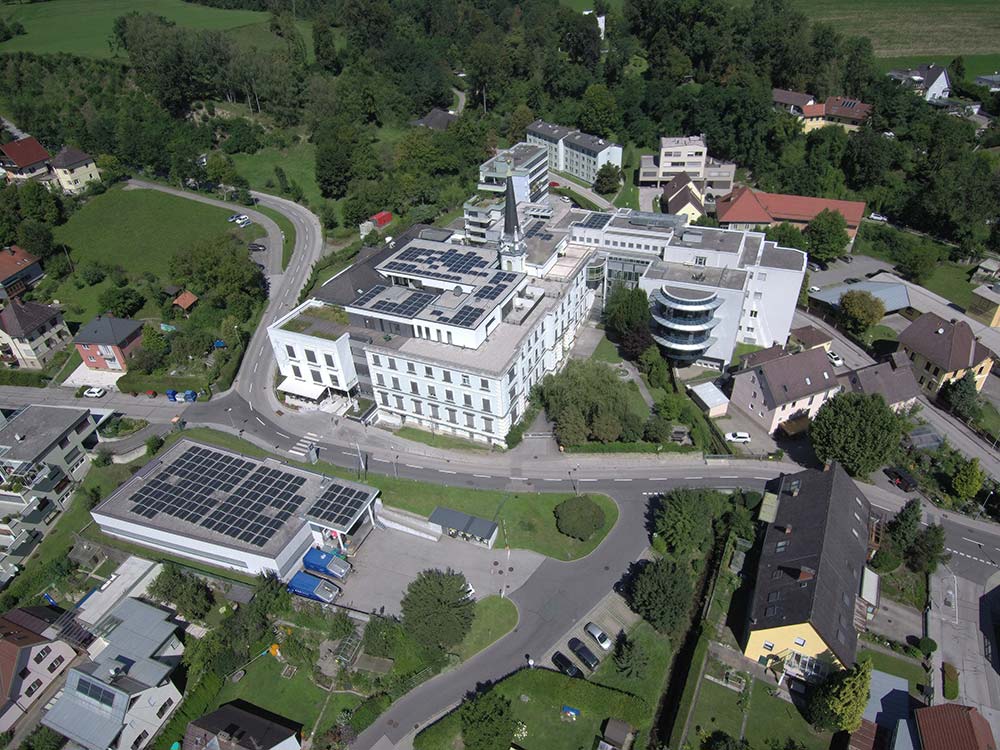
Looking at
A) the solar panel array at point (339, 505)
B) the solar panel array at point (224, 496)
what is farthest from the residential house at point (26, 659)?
the solar panel array at point (339, 505)

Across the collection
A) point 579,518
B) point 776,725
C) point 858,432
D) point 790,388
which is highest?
point 858,432

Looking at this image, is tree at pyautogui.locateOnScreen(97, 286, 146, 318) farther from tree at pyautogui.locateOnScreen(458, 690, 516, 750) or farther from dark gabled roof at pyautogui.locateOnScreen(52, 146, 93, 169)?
tree at pyautogui.locateOnScreen(458, 690, 516, 750)

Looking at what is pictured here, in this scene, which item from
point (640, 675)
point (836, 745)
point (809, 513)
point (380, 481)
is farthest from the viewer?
point (380, 481)

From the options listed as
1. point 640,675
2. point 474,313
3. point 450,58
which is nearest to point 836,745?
point 640,675

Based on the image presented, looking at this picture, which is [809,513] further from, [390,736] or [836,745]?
[390,736]

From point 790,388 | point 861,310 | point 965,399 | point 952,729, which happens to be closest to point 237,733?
point 952,729

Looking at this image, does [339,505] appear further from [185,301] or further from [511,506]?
[185,301]

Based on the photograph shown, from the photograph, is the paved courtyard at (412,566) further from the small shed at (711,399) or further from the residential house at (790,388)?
the residential house at (790,388)

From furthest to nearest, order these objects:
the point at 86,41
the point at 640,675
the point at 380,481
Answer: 1. the point at 86,41
2. the point at 380,481
3. the point at 640,675
